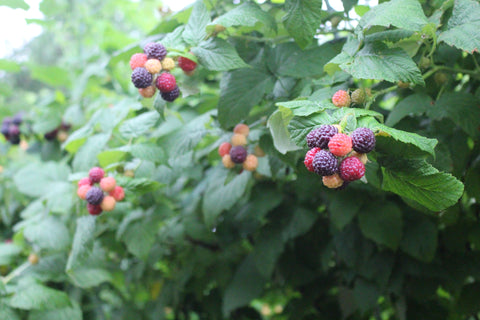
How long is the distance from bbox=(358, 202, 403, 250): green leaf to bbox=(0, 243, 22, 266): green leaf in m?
1.10

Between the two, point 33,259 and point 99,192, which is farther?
point 33,259

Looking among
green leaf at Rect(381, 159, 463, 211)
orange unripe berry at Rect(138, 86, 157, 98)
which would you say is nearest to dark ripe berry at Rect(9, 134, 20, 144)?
orange unripe berry at Rect(138, 86, 157, 98)

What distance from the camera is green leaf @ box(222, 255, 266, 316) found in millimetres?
1395

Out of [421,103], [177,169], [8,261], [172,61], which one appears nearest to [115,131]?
[177,169]

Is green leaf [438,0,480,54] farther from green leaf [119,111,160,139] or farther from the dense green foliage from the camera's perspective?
green leaf [119,111,160,139]

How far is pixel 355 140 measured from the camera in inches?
22.4

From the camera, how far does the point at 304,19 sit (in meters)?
0.85

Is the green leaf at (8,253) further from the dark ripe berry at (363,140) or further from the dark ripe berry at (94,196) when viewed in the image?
the dark ripe berry at (363,140)

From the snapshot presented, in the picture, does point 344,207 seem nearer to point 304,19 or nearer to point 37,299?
point 304,19

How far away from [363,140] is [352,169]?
0.04 metres

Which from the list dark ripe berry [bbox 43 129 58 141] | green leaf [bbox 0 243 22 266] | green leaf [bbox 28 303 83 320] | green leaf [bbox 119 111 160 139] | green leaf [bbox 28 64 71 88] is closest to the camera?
green leaf [bbox 119 111 160 139]

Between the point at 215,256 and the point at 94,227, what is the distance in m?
0.61

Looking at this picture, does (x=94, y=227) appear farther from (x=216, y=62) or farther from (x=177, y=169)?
(x=216, y=62)

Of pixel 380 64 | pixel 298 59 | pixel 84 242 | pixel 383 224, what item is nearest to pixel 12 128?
pixel 84 242
